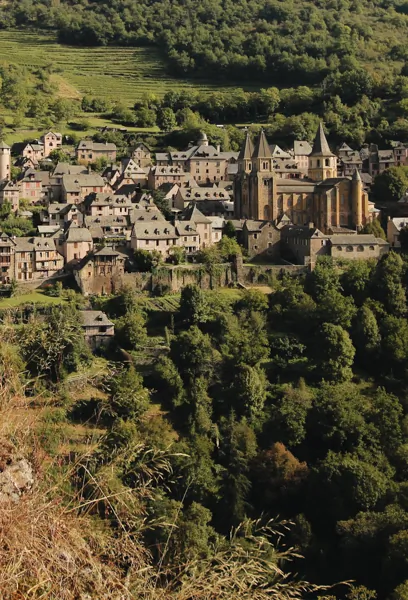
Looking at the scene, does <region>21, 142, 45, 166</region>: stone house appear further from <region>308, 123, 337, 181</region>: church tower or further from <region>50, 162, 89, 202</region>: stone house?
<region>308, 123, 337, 181</region>: church tower

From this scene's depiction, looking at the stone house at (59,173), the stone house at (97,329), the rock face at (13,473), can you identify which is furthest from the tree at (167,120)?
the rock face at (13,473)

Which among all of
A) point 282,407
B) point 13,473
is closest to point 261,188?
point 282,407

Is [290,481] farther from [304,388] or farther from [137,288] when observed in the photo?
[137,288]

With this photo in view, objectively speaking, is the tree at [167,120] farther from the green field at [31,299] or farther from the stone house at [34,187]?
the green field at [31,299]

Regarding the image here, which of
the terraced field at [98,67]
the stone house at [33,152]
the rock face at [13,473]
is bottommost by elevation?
the rock face at [13,473]

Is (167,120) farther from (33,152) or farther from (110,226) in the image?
(110,226)

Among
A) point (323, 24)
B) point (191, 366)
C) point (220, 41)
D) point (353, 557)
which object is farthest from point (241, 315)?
point (323, 24)

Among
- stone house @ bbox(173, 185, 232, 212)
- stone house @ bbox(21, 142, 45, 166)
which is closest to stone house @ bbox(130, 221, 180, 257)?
stone house @ bbox(173, 185, 232, 212)
